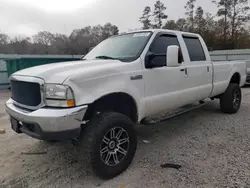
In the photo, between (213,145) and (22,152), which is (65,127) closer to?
(22,152)

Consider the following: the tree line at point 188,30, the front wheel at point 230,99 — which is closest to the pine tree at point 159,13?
the tree line at point 188,30

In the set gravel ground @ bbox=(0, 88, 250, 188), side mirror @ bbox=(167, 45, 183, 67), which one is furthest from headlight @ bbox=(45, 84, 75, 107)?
side mirror @ bbox=(167, 45, 183, 67)

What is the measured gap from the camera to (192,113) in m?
5.84

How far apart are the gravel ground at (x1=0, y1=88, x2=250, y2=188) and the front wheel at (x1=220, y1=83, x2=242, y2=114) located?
0.86m

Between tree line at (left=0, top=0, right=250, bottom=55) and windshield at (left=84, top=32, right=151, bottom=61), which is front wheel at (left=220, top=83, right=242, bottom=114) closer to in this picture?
windshield at (left=84, top=32, right=151, bottom=61)

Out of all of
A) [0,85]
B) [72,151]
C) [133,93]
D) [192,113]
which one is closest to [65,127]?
[133,93]

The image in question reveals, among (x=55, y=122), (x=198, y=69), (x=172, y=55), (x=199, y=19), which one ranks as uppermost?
(x=199, y=19)

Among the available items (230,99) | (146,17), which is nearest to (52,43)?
(146,17)

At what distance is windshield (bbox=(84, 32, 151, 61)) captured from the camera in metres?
3.29

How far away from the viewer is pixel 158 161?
3158mm

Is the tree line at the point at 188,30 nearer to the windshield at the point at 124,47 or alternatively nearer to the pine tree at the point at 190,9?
the pine tree at the point at 190,9

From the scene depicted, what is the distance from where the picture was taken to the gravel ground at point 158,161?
2652 millimetres

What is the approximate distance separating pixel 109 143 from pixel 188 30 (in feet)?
125

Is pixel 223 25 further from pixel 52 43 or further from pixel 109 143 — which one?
pixel 109 143
